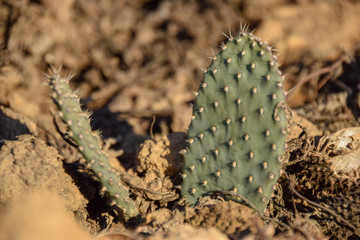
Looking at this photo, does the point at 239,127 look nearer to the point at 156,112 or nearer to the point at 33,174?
the point at 33,174

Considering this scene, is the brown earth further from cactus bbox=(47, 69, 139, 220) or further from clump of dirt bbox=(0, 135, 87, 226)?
cactus bbox=(47, 69, 139, 220)

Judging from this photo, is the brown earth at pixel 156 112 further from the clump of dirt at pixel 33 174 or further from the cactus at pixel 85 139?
the cactus at pixel 85 139

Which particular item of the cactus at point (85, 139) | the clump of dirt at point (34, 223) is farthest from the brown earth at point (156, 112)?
the cactus at point (85, 139)

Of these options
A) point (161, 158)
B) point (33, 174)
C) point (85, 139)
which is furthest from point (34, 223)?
point (161, 158)

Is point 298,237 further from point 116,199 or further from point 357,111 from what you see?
point 357,111

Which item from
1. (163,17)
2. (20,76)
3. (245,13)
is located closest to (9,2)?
(20,76)

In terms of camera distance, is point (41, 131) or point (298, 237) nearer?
point (298, 237)
